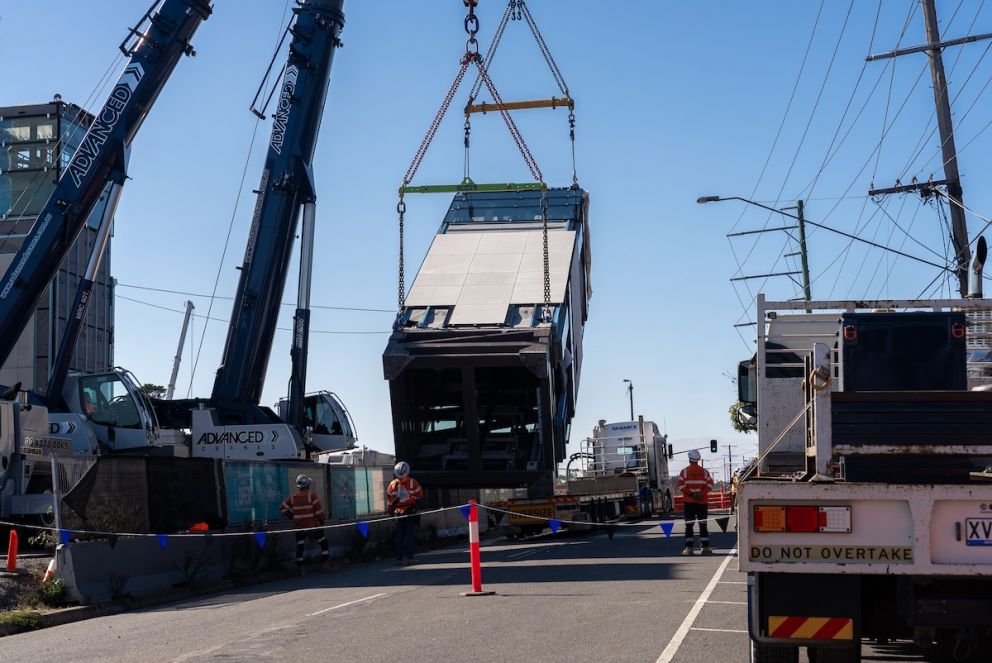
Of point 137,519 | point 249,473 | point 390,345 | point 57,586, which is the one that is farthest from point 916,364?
point 249,473

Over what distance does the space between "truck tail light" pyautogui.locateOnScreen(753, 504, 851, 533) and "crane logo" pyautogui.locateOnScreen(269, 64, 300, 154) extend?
19882 mm

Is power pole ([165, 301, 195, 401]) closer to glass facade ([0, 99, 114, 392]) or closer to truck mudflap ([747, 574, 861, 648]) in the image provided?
glass facade ([0, 99, 114, 392])

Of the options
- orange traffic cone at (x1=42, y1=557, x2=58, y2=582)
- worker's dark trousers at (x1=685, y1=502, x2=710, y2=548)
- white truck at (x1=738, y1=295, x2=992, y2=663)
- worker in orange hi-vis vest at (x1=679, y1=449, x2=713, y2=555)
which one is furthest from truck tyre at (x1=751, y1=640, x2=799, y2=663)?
worker in orange hi-vis vest at (x1=679, y1=449, x2=713, y2=555)

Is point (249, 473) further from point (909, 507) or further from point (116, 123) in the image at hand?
point (909, 507)

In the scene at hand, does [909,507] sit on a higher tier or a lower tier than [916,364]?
lower

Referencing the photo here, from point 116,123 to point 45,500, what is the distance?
6.98m

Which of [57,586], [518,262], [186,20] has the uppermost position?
[186,20]

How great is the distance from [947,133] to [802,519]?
2208 centimetres

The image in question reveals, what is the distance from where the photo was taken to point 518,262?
21312 millimetres

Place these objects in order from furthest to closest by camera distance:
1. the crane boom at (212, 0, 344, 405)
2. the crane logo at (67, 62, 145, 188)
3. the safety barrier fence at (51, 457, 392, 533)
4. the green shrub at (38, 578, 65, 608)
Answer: the crane boom at (212, 0, 344, 405) < the crane logo at (67, 62, 145, 188) < the safety barrier fence at (51, 457, 392, 533) < the green shrub at (38, 578, 65, 608)

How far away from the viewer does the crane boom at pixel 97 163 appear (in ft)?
70.4

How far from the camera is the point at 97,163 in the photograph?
22391 mm

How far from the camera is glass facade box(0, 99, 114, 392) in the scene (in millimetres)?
34625

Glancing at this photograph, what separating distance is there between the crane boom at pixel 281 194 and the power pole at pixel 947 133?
1201cm
